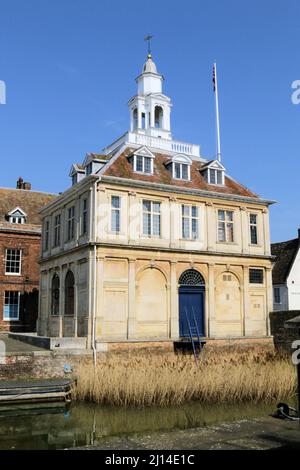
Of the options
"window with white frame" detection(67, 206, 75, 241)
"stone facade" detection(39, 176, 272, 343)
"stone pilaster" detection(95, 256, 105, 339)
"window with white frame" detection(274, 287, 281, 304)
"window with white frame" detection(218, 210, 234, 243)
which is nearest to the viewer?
"stone pilaster" detection(95, 256, 105, 339)

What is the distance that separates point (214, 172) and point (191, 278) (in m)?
7.47

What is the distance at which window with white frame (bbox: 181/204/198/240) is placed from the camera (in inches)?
1094

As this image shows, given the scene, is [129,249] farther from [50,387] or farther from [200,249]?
[50,387]

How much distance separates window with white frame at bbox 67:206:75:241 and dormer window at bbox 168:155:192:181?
254 inches

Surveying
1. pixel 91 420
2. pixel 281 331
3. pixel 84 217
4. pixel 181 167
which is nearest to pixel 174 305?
pixel 84 217

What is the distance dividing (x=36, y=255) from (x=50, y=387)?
22.4 metres

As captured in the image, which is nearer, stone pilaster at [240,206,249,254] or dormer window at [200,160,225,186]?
stone pilaster at [240,206,249,254]

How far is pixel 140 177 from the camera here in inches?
1081

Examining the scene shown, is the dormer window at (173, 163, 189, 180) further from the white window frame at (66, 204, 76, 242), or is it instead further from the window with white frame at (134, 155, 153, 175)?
the white window frame at (66, 204, 76, 242)

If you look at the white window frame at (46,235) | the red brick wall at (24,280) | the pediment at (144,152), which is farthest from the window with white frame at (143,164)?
the red brick wall at (24,280)

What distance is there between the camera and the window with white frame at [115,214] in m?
25.7

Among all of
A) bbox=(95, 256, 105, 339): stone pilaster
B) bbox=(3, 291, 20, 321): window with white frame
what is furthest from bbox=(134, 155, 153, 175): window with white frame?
bbox=(3, 291, 20, 321): window with white frame

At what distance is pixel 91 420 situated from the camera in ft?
47.2

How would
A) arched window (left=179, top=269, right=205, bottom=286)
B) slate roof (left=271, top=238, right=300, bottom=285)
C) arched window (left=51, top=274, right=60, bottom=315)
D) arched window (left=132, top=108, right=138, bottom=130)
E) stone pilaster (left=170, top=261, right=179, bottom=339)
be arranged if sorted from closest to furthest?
stone pilaster (left=170, top=261, right=179, bottom=339)
arched window (left=179, top=269, right=205, bottom=286)
arched window (left=51, top=274, right=60, bottom=315)
arched window (left=132, top=108, right=138, bottom=130)
slate roof (left=271, top=238, right=300, bottom=285)
